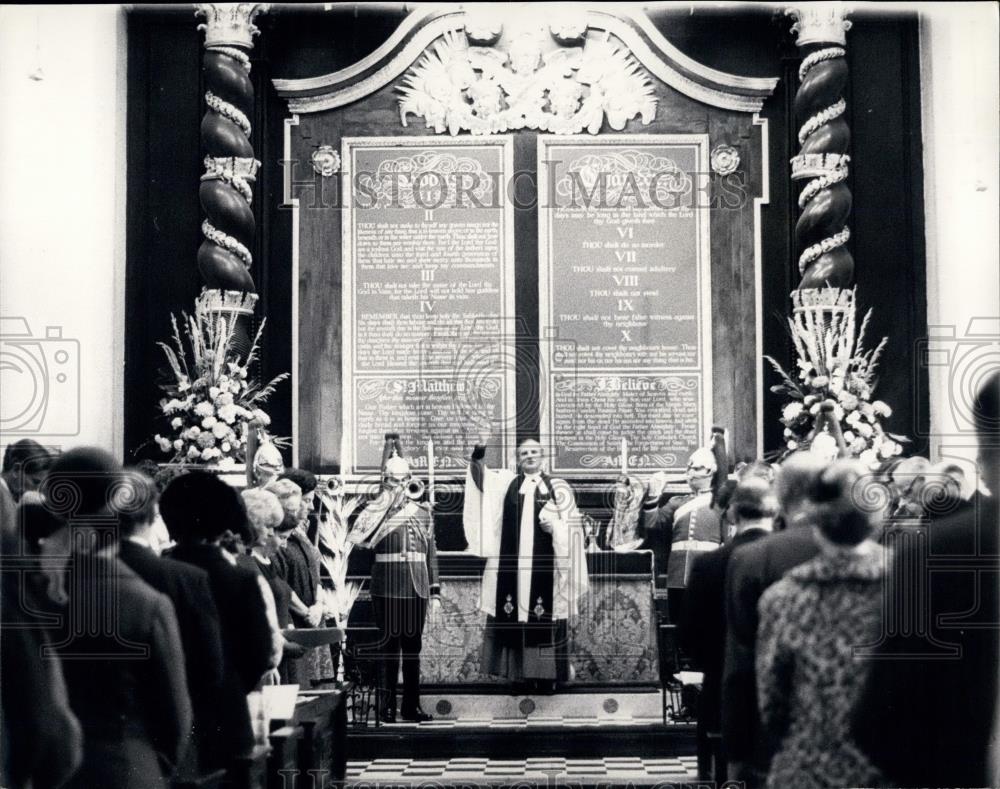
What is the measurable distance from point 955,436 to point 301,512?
3110 mm

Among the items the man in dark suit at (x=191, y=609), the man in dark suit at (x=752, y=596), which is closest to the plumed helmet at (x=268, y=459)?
the man in dark suit at (x=191, y=609)

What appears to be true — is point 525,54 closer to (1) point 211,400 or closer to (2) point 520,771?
(1) point 211,400

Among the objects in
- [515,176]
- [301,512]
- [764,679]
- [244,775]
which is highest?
[515,176]

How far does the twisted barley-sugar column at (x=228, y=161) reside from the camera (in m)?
9.17

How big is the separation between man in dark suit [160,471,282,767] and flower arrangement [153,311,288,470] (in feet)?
11.2

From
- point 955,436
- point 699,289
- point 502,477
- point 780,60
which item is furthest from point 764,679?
point 780,60

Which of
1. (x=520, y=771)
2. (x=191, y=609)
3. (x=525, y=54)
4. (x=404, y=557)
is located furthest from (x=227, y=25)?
(x=191, y=609)

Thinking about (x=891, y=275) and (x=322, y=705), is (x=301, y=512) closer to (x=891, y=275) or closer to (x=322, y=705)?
(x=322, y=705)

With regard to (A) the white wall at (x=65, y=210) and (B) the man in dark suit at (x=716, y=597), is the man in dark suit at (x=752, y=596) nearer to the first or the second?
(B) the man in dark suit at (x=716, y=597)

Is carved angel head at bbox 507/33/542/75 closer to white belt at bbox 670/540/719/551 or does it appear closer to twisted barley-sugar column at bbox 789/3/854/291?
twisted barley-sugar column at bbox 789/3/854/291

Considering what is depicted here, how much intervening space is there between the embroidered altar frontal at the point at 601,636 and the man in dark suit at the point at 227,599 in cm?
347

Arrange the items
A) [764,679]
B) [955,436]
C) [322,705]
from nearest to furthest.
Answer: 1. [764,679]
2. [322,705]
3. [955,436]

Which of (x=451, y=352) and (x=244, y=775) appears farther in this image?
(x=451, y=352)

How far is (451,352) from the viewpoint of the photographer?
946 centimetres
